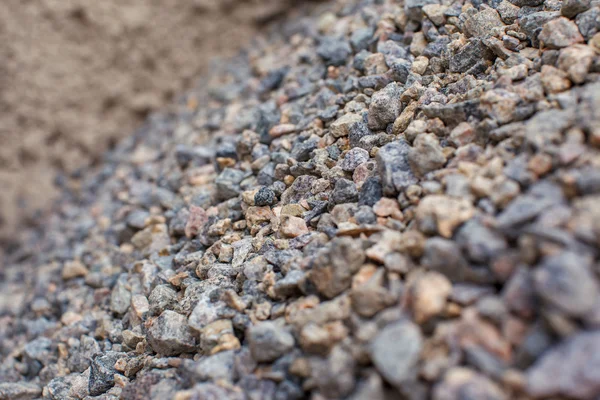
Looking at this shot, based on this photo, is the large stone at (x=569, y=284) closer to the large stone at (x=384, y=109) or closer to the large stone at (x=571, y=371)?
the large stone at (x=571, y=371)

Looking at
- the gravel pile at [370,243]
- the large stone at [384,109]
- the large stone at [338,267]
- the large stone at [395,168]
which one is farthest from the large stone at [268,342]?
the large stone at [384,109]

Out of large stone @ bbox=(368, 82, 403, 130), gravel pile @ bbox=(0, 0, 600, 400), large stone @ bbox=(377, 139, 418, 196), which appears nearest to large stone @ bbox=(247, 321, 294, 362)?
gravel pile @ bbox=(0, 0, 600, 400)

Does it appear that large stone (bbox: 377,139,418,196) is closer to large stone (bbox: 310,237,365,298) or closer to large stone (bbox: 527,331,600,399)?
large stone (bbox: 310,237,365,298)

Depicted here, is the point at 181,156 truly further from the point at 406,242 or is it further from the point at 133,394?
the point at 406,242

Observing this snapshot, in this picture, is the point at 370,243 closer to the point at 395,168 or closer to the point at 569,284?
the point at 395,168

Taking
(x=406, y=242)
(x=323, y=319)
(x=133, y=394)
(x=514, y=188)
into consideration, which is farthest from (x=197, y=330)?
(x=514, y=188)

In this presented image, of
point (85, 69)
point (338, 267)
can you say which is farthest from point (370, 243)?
point (85, 69)
